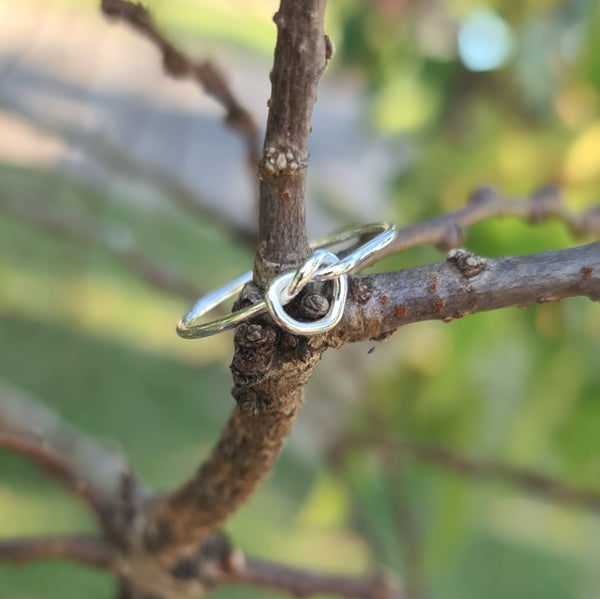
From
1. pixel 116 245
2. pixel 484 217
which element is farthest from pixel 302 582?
pixel 116 245

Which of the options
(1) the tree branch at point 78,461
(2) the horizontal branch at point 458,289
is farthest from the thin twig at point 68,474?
(2) the horizontal branch at point 458,289

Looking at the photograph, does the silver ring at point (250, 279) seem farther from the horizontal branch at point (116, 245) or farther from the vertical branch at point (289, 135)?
the horizontal branch at point (116, 245)

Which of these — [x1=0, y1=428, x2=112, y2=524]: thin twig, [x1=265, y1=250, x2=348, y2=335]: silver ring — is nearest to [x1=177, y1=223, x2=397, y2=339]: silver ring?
[x1=265, y1=250, x2=348, y2=335]: silver ring

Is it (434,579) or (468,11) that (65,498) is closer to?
(434,579)

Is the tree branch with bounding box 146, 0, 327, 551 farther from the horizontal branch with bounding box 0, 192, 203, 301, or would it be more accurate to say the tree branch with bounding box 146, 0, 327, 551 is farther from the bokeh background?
the horizontal branch with bounding box 0, 192, 203, 301

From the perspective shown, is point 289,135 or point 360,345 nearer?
point 289,135

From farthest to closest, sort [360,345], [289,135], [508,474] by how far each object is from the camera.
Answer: [360,345], [508,474], [289,135]

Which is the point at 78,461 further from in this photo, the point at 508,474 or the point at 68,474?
the point at 508,474
